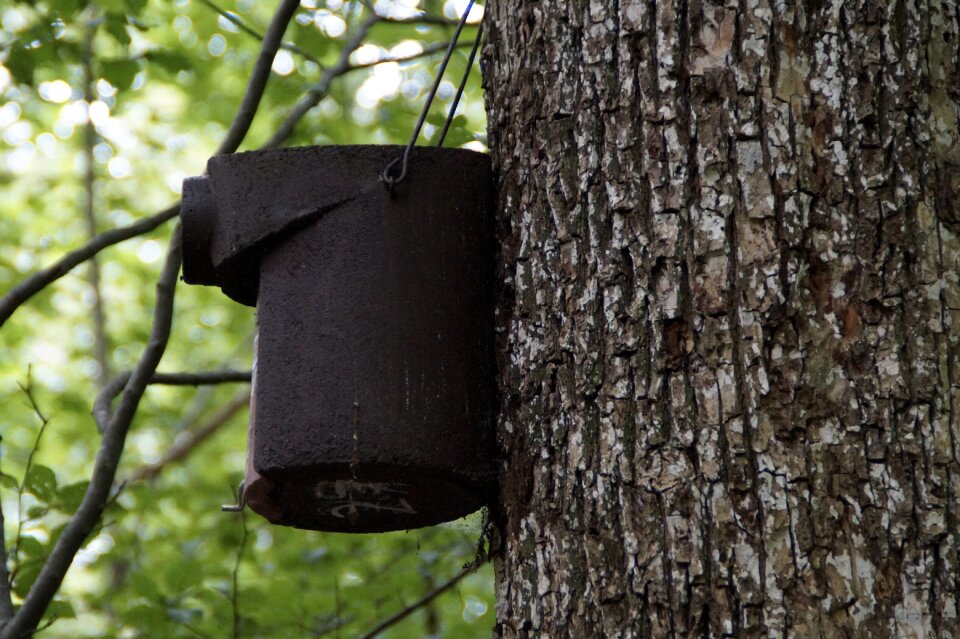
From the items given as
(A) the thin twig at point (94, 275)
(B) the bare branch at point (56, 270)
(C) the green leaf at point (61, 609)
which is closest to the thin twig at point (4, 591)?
(C) the green leaf at point (61, 609)

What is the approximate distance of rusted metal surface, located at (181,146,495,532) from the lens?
151 cm

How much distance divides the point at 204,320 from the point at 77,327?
1.48m

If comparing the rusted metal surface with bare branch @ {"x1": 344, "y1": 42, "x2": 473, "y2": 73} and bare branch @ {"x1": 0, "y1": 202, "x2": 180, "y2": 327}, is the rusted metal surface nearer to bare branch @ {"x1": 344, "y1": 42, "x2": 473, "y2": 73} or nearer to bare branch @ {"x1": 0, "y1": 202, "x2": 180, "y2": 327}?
bare branch @ {"x1": 0, "y1": 202, "x2": 180, "y2": 327}

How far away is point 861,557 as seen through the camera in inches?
47.3

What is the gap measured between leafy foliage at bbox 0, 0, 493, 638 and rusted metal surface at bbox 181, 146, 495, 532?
12.9 inches

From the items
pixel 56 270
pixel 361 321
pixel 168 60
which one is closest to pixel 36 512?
pixel 56 270

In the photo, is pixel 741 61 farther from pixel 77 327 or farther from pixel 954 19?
pixel 77 327

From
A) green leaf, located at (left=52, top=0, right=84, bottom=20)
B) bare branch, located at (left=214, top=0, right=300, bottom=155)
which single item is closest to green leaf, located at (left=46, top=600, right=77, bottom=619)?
bare branch, located at (left=214, top=0, right=300, bottom=155)

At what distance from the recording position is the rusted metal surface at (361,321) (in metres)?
1.51

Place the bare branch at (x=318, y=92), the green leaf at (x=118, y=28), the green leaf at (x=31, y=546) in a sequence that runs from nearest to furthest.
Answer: the green leaf at (x=31, y=546)
the bare branch at (x=318, y=92)
the green leaf at (x=118, y=28)

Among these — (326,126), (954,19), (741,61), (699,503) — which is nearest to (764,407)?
(699,503)

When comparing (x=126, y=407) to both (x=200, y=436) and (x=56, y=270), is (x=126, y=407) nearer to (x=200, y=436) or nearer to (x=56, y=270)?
(x=56, y=270)

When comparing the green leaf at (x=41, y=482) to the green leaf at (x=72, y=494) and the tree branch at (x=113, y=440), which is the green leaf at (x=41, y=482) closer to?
the green leaf at (x=72, y=494)

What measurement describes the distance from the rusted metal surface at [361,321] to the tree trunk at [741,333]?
103 mm
